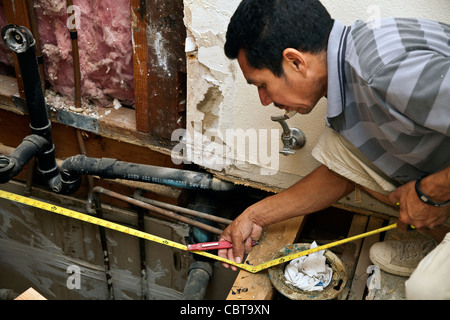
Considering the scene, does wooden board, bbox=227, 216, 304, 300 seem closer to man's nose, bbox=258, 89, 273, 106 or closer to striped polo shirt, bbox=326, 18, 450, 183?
striped polo shirt, bbox=326, 18, 450, 183

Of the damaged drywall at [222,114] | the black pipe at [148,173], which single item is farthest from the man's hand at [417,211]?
the black pipe at [148,173]

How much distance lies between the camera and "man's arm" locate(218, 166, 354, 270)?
6.79 feet

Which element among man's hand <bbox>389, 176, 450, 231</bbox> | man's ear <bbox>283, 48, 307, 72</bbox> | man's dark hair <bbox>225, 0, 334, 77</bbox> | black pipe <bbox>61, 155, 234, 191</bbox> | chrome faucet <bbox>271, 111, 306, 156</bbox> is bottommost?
black pipe <bbox>61, 155, 234, 191</bbox>

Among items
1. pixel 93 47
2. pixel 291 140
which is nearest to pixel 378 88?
pixel 291 140

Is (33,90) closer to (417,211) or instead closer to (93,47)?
(93,47)

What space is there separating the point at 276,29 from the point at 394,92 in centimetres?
44

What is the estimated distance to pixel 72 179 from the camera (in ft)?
8.94

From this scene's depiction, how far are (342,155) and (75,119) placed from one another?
1741mm

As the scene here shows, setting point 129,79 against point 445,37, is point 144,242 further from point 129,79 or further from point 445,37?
point 445,37

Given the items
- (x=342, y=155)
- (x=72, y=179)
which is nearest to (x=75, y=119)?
(x=72, y=179)

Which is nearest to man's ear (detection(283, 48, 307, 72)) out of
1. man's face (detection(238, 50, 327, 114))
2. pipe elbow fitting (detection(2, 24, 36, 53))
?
man's face (detection(238, 50, 327, 114))

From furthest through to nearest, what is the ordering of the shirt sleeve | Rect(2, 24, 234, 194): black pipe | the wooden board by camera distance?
Rect(2, 24, 234, 194): black pipe, the wooden board, the shirt sleeve

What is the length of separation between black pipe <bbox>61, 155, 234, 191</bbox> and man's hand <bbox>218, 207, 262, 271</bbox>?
1.37ft

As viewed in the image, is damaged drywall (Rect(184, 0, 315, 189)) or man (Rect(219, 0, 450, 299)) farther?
damaged drywall (Rect(184, 0, 315, 189))
